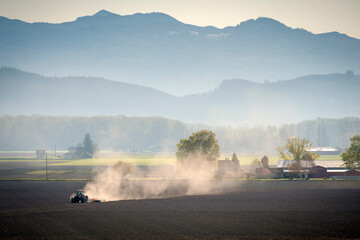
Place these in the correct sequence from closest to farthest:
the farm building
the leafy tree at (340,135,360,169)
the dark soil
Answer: the dark soil, the leafy tree at (340,135,360,169), the farm building

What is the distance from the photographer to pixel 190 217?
Result: 58094mm

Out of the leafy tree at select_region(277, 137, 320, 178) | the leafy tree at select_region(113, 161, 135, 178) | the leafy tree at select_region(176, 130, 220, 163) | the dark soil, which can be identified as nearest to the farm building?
the leafy tree at select_region(277, 137, 320, 178)

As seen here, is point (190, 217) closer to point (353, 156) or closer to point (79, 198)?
point (79, 198)

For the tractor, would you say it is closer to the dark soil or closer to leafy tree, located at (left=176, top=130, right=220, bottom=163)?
the dark soil

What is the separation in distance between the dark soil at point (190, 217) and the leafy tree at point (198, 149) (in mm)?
44609

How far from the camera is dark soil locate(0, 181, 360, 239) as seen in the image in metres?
48.1

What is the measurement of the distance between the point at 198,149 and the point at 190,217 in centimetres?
7112

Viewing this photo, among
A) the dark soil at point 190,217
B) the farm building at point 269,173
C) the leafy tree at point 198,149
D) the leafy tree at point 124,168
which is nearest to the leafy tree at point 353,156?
the farm building at point 269,173

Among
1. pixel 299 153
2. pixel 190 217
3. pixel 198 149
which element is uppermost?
pixel 198 149

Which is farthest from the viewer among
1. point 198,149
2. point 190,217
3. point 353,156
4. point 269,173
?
point 269,173

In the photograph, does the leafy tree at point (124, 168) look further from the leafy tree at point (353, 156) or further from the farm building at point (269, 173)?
the leafy tree at point (353, 156)

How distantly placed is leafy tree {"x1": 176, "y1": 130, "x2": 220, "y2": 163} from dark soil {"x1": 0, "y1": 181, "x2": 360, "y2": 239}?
44.6 metres

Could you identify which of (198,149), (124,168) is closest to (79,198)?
(124,168)

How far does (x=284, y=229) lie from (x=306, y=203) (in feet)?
73.0
